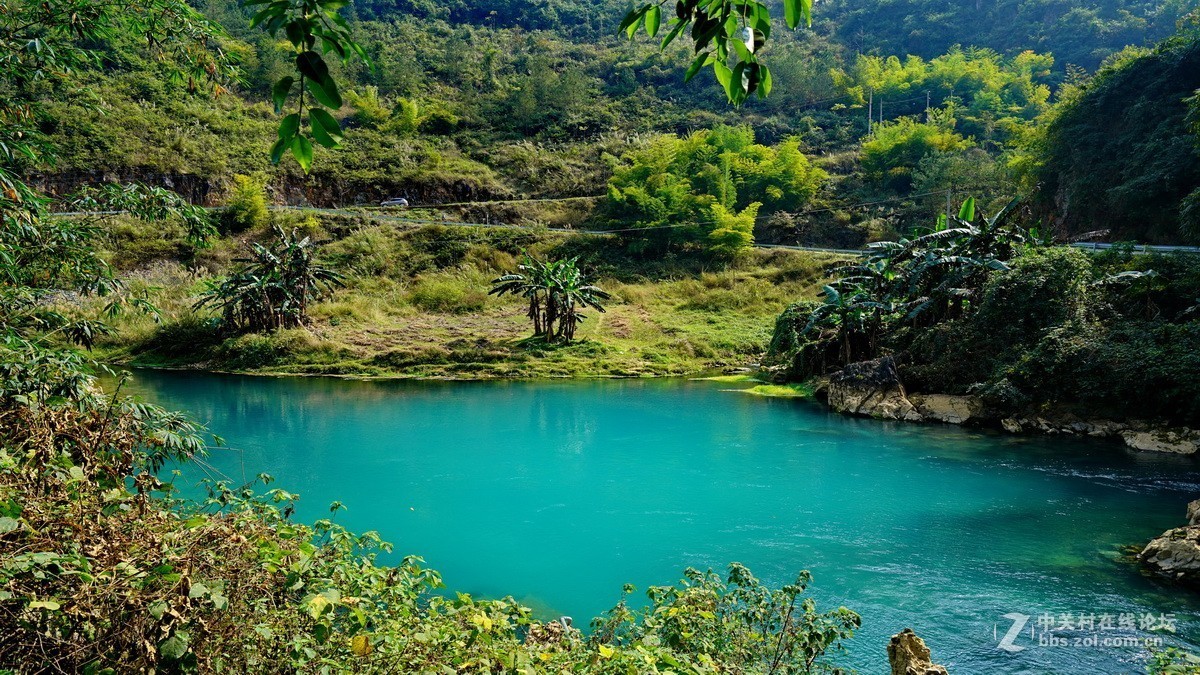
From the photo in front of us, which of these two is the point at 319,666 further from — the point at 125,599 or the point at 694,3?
the point at 694,3

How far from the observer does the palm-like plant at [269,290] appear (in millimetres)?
25281

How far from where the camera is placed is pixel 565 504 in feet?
34.9

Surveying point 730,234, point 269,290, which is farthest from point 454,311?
point 730,234

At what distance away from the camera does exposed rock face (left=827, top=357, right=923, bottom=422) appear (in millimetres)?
16375

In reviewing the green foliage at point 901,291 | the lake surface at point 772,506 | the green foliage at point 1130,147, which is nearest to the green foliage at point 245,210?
the lake surface at point 772,506

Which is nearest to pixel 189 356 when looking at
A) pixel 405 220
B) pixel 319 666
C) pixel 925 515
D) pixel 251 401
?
pixel 251 401

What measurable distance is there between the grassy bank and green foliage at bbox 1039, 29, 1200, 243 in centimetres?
1034

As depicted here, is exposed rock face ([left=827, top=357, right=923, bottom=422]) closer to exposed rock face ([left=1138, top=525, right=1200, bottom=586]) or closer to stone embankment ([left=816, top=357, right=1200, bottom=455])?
stone embankment ([left=816, top=357, right=1200, bottom=455])

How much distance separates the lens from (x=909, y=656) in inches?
148

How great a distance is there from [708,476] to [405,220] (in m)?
30.6

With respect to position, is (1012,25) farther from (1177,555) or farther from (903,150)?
(1177,555)

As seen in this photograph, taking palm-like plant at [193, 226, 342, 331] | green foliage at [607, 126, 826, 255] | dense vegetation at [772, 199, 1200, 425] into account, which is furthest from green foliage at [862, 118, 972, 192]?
palm-like plant at [193, 226, 342, 331]

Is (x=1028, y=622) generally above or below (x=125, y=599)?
below

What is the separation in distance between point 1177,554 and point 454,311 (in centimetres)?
2683
